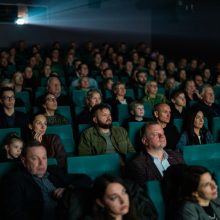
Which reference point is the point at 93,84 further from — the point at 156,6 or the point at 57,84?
the point at 156,6

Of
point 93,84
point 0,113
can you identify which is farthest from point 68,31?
point 0,113

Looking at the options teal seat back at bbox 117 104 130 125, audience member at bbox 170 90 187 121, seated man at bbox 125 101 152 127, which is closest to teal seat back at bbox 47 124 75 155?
seated man at bbox 125 101 152 127

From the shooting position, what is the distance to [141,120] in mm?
4512

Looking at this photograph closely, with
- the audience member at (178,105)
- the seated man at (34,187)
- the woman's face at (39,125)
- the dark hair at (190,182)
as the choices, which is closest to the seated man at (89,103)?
the audience member at (178,105)

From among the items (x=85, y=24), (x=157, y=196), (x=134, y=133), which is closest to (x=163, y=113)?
(x=134, y=133)

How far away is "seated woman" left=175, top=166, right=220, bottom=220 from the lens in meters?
2.28

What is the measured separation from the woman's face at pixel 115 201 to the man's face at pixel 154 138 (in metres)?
1.06

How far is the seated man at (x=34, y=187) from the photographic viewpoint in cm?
245

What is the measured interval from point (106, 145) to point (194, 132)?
0.87 metres

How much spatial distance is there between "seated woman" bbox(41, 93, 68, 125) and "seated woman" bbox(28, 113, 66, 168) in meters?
0.66

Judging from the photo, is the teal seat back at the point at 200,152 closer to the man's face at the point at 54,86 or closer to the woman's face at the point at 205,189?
the woman's face at the point at 205,189

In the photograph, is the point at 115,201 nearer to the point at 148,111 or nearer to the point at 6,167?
the point at 6,167

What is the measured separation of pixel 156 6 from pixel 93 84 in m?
4.59

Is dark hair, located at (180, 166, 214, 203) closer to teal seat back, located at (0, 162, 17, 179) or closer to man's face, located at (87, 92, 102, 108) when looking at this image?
teal seat back, located at (0, 162, 17, 179)
